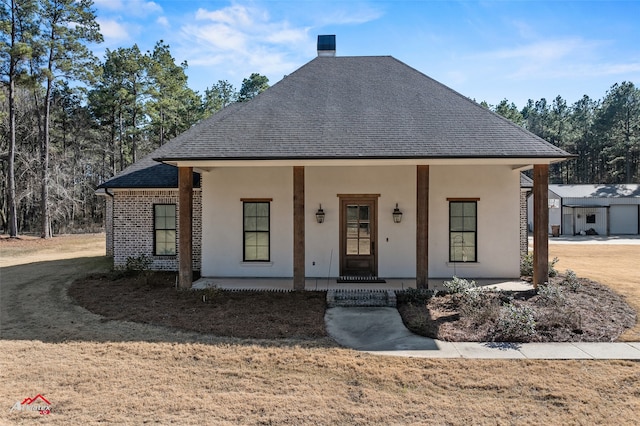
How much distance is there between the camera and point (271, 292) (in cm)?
980

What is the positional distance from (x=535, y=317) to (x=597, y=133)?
49549 millimetres

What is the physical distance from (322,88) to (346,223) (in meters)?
4.42

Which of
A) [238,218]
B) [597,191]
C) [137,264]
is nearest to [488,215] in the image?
[238,218]

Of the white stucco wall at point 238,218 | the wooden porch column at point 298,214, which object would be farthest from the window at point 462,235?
the white stucco wall at point 238,218

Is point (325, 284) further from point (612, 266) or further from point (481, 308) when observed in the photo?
point (612, 266)

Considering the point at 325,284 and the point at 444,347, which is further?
the point at 325,284

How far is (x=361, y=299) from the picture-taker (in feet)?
30.2

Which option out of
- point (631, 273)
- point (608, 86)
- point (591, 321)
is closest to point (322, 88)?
point (591, 321)

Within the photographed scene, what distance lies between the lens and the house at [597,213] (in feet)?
102

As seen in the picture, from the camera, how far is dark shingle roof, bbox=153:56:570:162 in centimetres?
929

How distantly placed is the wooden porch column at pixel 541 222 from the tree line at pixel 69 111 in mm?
27467

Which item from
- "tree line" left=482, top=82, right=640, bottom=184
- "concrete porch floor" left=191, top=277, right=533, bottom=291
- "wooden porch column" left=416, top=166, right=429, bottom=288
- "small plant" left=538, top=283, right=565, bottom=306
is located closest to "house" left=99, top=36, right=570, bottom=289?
"concrete porch floor" left=191, top=277, right=533, bottom=291

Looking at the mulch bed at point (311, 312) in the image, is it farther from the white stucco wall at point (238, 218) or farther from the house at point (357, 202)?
the house at point (357, 202)

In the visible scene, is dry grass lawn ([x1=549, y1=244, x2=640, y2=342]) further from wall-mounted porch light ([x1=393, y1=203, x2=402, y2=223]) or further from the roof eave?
wall-mounted porch light ([x1=393, y1=203, x2=402, y2=223])
